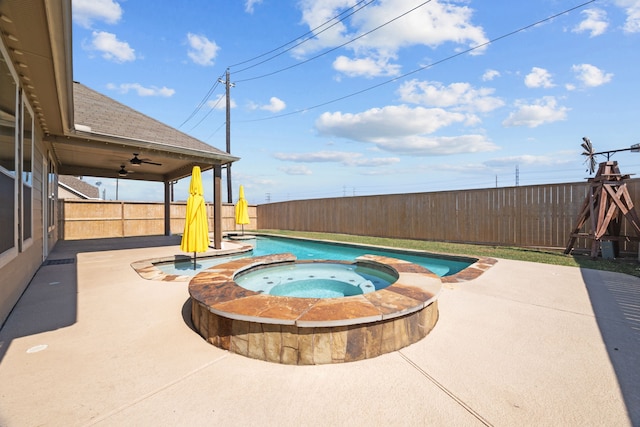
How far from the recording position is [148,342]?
2.68 meters

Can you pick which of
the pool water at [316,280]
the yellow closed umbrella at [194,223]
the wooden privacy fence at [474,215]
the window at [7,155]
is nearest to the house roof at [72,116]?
the window at [7,155]

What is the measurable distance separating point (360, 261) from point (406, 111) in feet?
52.4

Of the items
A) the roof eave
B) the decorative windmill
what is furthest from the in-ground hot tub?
the decorative windmill

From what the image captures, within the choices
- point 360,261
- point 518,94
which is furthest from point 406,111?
point 360,261

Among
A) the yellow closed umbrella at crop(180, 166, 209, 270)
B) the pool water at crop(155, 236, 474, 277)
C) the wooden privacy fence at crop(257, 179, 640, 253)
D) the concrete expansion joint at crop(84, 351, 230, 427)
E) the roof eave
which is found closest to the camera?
the concrete expansion joint at crop(84, 351, 230, 427)

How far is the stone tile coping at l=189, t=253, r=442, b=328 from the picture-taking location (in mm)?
2398

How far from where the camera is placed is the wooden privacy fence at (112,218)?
1179 cm

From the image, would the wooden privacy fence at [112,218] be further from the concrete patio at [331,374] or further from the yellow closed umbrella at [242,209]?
the concrete patio at [331,374]

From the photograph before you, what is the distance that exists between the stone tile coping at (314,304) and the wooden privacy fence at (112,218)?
12.0 m

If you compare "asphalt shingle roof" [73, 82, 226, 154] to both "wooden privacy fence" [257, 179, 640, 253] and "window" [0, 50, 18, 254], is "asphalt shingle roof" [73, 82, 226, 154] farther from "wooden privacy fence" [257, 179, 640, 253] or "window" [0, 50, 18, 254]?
"wooden privacy fence" [257, 179, 640, 253]

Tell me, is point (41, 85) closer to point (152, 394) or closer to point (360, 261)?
point (152, 394)

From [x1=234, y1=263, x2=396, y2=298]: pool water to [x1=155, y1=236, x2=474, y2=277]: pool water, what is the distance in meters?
1.45

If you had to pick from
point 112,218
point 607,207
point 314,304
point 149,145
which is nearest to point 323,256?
point 149,145

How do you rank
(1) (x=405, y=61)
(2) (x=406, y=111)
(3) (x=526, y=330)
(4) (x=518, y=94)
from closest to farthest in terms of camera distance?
(3) (x=526, y=330)
(4) (x=518, y=94)
(1) (x=405, y=61)
(2) (x=406, y=111)
